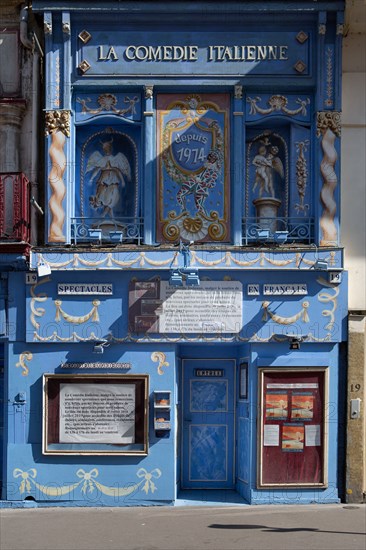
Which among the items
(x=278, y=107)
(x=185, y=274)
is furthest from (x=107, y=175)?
(x=278, y=107)

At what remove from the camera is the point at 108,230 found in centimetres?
1336

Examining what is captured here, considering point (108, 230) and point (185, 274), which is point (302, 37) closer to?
point (185, 274)

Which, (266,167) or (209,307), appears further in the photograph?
(266,167)

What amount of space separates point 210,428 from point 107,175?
416 cm

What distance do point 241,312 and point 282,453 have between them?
2.11 meters

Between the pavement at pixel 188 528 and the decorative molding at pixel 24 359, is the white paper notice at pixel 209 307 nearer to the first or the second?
the decorative molding at pixel 24 359

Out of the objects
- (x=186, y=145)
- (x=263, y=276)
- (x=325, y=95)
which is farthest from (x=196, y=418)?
(x=325, y=95)

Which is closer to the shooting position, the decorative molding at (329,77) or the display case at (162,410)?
the display case at (162,410)

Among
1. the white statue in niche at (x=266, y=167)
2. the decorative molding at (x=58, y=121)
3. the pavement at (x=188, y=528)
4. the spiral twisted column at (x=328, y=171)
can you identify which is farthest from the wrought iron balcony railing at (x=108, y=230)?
the pavement at (x=188, y=528)

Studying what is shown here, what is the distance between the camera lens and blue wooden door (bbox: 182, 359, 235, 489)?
13.8 metres

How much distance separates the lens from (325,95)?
13.1m

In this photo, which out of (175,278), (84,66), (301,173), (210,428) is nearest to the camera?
(175,278)

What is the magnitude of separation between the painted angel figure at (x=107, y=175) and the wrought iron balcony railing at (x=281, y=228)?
6.44 ft

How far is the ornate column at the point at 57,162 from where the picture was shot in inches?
517
